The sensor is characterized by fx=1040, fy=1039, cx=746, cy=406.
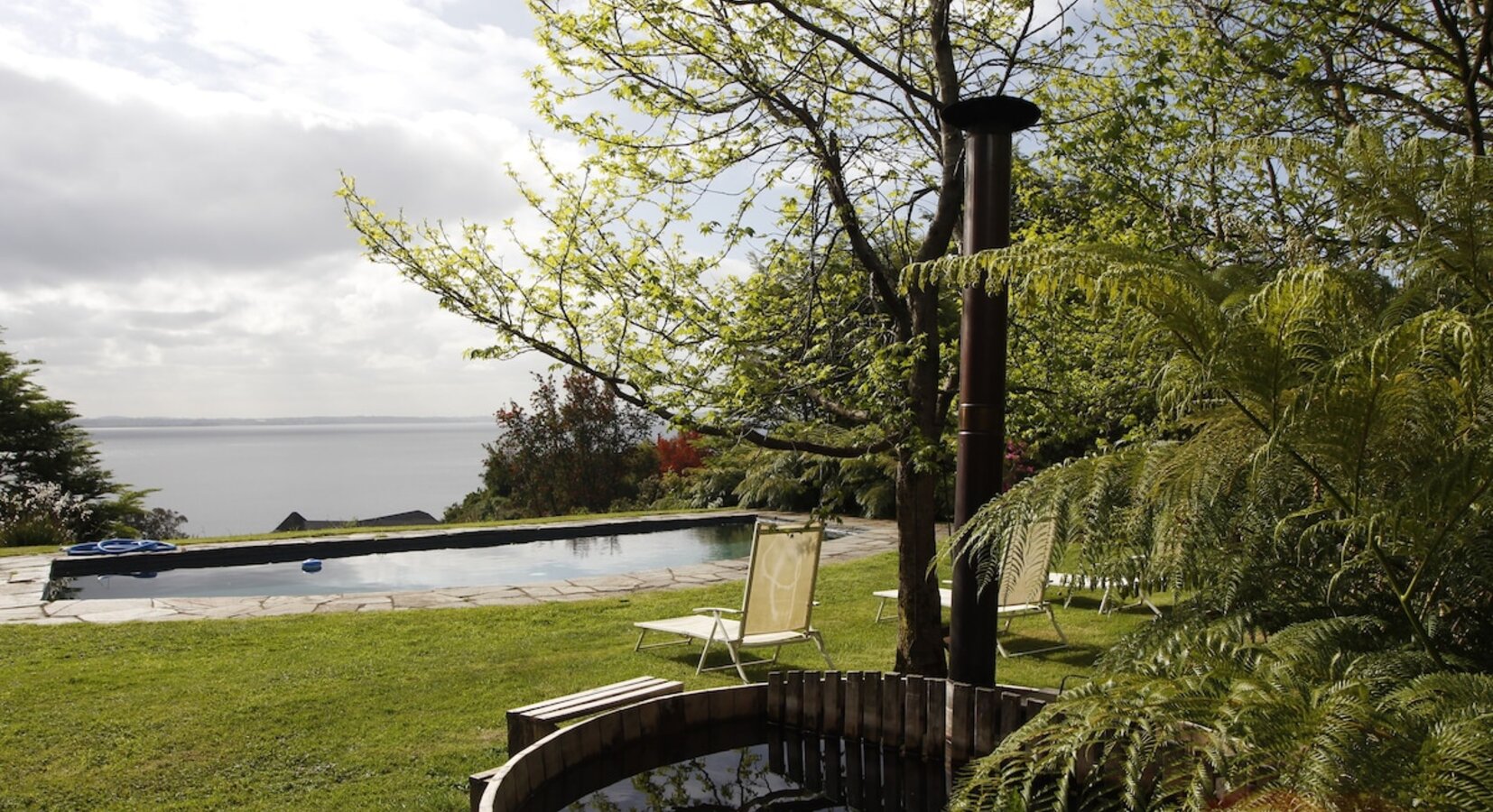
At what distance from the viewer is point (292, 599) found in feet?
28.5

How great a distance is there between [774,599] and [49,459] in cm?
1514

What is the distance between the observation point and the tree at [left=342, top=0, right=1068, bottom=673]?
16.3 feet

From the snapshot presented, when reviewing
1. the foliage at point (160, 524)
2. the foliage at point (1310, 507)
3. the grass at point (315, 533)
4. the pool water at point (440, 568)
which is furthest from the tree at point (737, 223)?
the foliage at point (160, 524)

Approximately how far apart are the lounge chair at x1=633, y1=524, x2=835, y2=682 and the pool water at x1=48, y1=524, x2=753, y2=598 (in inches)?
171

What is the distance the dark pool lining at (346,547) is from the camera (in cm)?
1135

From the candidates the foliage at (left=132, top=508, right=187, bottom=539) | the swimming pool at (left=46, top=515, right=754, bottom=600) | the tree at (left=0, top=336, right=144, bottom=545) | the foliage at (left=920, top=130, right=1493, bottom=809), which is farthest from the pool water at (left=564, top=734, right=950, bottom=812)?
the foliage at (left=132, top=508, right=187, bottom=539)

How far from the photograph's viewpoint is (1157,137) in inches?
212

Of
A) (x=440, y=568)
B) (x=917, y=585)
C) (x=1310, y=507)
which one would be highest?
(x=1310, y=507)

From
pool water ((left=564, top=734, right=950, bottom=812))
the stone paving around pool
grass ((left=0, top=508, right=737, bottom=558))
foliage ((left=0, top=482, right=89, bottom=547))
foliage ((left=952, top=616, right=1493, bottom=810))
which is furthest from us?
foliage ((left=0, top=482, right=89, bottom=547))

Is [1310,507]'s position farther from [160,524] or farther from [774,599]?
[160,524]

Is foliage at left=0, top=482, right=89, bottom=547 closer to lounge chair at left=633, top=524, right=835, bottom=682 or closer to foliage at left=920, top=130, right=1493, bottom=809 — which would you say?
lounge chair at left=633, top=524, right=835, bottom=682

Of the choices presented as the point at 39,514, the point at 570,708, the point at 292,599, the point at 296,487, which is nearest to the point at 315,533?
the point at 39,514

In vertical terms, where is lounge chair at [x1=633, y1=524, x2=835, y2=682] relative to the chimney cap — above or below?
below

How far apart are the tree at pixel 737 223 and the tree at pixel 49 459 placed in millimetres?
12973
